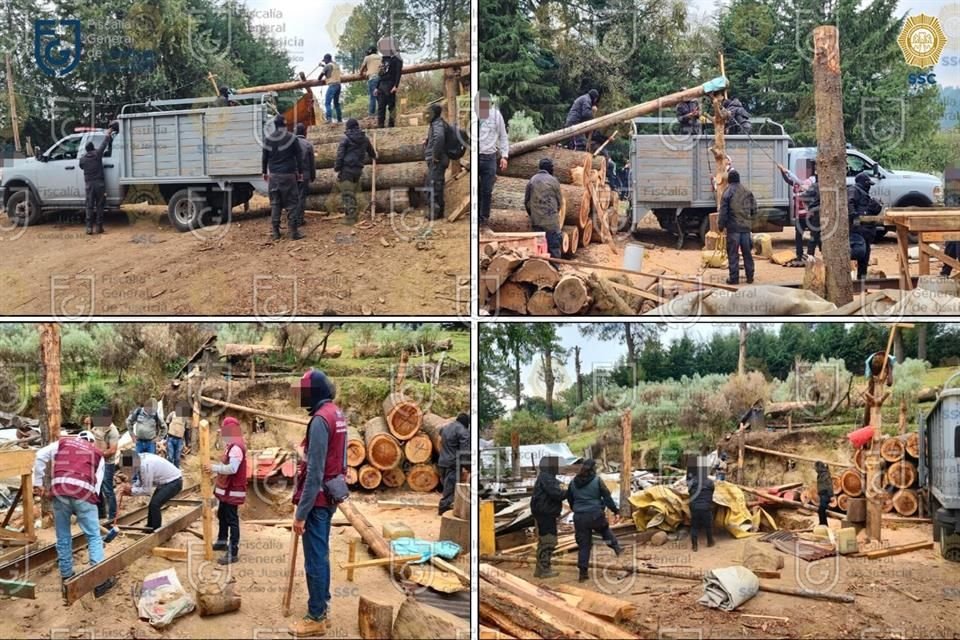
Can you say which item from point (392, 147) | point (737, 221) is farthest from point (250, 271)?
point (737, 221)

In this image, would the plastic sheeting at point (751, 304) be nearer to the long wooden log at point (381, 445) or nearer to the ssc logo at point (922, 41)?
the ssc logo at point (922, 41)

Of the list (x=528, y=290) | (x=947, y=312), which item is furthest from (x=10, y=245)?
(x=947, y=312)

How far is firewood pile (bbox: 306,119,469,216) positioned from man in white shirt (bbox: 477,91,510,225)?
20 cm

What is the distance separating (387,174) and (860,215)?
3.51 metres

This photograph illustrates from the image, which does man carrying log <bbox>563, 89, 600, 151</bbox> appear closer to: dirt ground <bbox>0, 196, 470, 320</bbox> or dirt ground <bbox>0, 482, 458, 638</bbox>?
dirt ground <bbox>0, 196, 470, 320</bbox>

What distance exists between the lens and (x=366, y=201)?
307 inches

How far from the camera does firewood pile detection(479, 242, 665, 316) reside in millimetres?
7250

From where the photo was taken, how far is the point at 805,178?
301 inches

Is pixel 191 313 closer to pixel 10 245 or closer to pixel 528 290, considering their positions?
pixel 10 245

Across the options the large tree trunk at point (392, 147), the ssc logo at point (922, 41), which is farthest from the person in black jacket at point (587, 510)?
the ssc logo at point (922, 41)

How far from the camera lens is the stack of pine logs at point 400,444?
295 inches

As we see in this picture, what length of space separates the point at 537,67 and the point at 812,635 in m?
4.34

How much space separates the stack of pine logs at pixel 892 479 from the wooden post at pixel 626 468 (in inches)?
51.3

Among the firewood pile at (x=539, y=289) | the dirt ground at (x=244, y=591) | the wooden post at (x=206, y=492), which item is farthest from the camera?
the firewood pile at (x=539, y=289)
